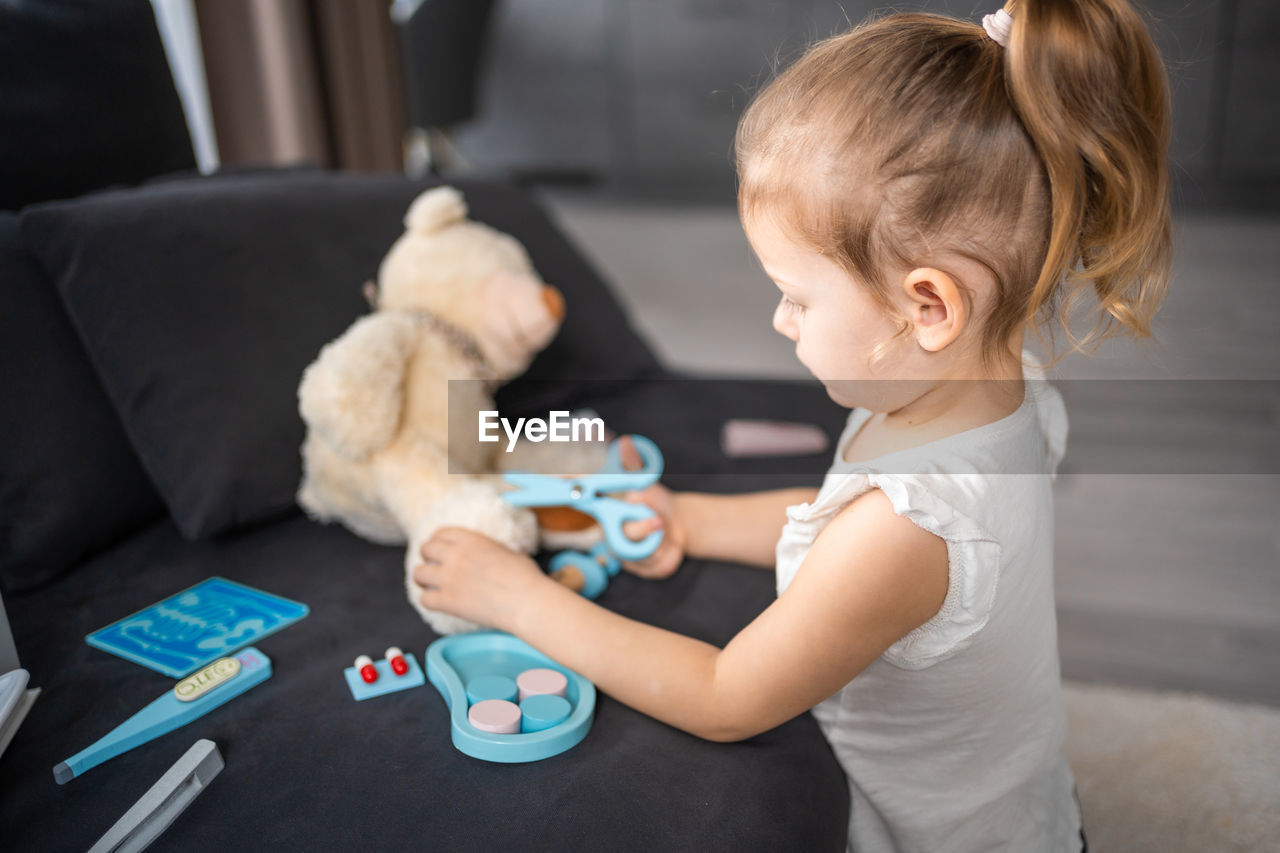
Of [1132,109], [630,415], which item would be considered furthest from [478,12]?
[1132,109]

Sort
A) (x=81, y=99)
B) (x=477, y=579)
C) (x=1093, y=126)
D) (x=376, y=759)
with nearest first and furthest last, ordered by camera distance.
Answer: (x=1093, y=126)
(x=376, y=759)
(x=477, y=579)
(x=81, y=99)

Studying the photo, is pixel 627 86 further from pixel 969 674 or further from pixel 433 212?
pixel 969 674

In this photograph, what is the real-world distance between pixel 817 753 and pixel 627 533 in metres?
0.27

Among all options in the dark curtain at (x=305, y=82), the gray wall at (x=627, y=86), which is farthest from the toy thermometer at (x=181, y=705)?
the gray wall at (x=627, y=86)

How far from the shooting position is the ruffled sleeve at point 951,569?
0.57 metres

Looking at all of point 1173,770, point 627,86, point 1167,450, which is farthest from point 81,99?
point 627,86

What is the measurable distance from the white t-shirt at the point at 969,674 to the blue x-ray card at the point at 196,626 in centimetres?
46

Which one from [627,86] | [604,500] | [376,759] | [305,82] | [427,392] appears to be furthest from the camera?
[627,86]

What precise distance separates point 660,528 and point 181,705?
43cm

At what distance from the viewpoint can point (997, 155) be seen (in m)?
0.55

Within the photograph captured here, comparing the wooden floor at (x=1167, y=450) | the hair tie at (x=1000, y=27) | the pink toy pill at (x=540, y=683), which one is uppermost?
the hair tie at (x=1000, y=27)

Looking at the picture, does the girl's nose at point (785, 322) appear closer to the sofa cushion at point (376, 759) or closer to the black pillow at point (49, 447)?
the sofa cushion at point (376, 759)

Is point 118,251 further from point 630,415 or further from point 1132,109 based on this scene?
point 1132,109

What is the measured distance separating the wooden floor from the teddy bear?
555mm
